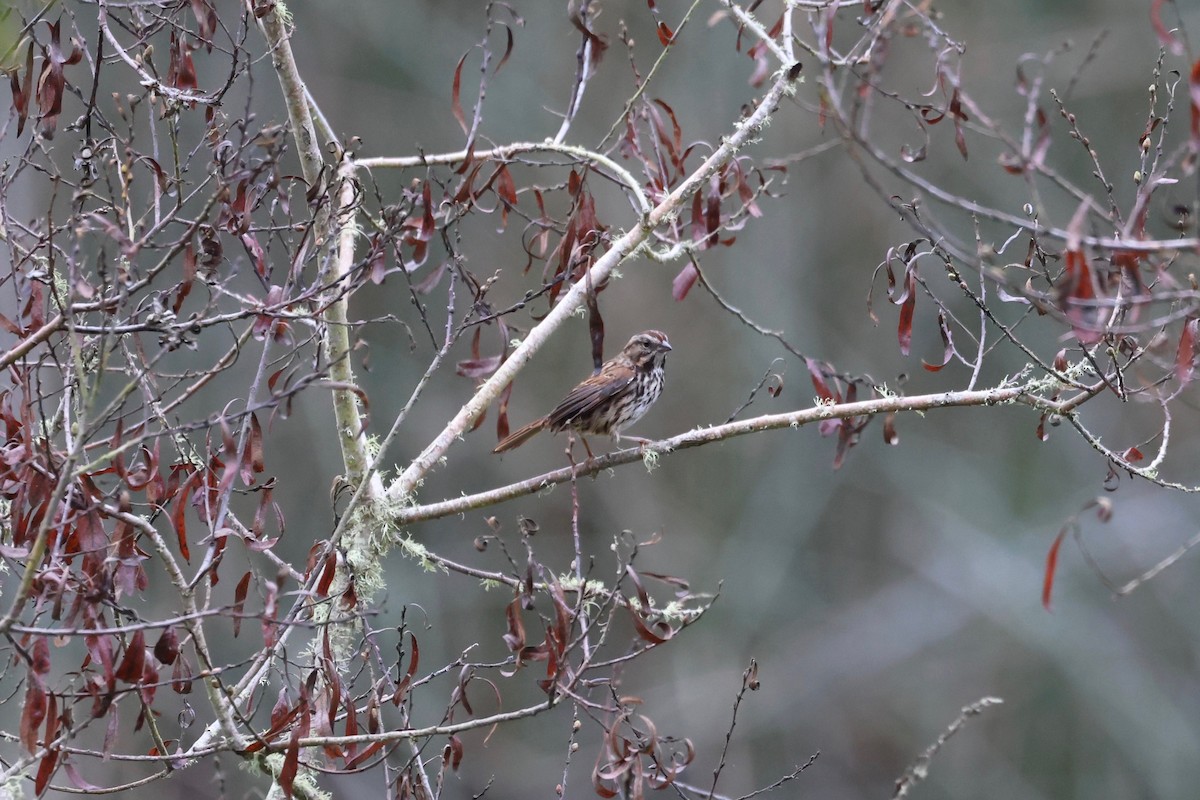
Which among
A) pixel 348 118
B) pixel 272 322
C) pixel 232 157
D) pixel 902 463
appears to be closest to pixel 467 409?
pixel 272 322

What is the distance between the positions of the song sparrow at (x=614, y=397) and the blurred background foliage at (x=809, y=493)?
17.3 ft

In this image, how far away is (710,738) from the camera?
11.7 m

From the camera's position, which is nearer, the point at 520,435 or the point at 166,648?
the point at 166,648

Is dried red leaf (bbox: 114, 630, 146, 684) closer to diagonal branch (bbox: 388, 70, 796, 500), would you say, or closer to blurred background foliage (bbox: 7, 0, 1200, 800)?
diagonal branch (bbox: 388, 70, 796, 500)

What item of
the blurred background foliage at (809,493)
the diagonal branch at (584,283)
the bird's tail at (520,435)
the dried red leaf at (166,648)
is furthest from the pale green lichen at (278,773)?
the blurred background foliage at (809,493)

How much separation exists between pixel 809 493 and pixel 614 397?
22.3 feet

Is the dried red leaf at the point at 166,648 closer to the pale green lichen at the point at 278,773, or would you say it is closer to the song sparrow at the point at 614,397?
the pale green lichen at the point at 278,773

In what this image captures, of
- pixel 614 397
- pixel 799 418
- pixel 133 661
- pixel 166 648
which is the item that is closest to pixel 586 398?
pixel 614 397

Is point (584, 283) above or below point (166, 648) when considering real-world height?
above

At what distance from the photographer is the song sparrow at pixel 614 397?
562cm

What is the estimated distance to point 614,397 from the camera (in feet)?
18.5

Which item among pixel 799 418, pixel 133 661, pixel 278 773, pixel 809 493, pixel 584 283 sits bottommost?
pixel 278 773

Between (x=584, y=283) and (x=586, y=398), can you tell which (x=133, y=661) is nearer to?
(x=584, y=283)

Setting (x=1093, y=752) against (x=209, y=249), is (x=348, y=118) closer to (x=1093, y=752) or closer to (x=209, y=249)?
(x=209, y=249)
